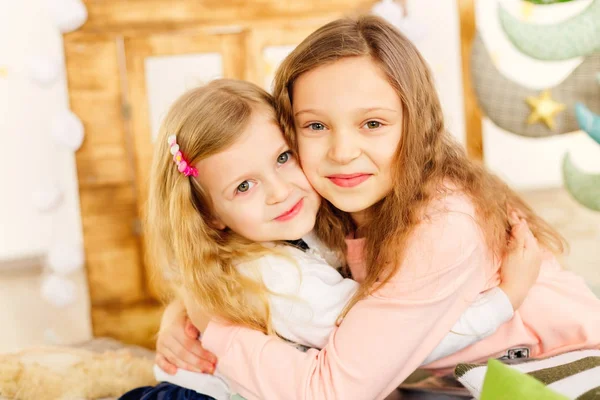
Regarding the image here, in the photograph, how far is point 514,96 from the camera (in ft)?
8.14

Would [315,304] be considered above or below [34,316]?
above

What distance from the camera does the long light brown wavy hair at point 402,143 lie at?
1.28 metres

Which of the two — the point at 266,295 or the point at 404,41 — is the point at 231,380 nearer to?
the point at 266,295

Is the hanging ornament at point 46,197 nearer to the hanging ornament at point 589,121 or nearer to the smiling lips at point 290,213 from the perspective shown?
the smiling lips at point 290,213

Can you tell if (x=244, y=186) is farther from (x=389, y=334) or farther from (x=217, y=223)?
(x=389, y=334)

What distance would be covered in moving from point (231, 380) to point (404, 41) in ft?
2.54

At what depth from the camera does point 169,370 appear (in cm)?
146

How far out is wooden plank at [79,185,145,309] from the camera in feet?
8.81

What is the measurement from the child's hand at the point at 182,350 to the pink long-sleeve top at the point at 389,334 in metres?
0.10

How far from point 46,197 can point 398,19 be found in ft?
5.05

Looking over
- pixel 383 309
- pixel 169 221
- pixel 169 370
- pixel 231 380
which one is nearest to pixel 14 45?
pixel 169 221

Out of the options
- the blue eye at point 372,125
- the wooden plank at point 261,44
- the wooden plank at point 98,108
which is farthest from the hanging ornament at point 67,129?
the blue eye at point 372,125

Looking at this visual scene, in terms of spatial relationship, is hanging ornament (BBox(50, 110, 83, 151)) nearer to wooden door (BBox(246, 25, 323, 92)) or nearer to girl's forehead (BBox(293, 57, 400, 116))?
wooden door (BBox(246, 25, 323, 92))

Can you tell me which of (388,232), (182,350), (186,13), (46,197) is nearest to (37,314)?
(46,197)
